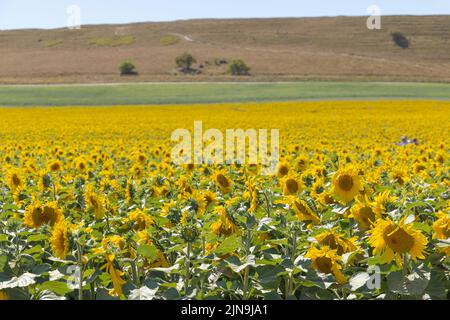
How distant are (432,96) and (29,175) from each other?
58325 mm

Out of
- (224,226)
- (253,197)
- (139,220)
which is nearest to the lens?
(224,226)

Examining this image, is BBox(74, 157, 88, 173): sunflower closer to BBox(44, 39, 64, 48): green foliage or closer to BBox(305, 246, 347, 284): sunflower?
BBox(305, 246, 347, 284): sunflower

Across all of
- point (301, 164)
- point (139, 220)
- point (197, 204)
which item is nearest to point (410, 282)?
point (139, 220)

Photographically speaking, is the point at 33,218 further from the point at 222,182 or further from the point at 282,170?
the point at 282,170

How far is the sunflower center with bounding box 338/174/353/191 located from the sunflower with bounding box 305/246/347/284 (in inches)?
48.6

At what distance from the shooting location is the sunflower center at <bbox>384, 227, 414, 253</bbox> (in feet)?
10.0

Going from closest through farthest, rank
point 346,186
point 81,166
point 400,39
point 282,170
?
point 346,186
point 282,170
point 81,166
point 400,39

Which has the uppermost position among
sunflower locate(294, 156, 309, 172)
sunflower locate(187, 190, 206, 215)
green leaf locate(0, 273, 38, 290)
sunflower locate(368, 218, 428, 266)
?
sunflower locate(368, 218, 428, 266)

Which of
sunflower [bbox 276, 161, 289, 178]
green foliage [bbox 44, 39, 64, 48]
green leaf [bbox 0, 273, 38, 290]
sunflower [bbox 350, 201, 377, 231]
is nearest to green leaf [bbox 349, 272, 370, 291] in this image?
sunflower [bbox 350, 201, 377, 231]

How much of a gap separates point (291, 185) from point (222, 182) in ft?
3.22

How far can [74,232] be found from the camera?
3.28 metres

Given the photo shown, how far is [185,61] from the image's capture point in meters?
93.9

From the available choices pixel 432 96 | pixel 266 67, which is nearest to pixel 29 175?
pixel 432 96

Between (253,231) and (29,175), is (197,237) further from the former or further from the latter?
(29,175)
